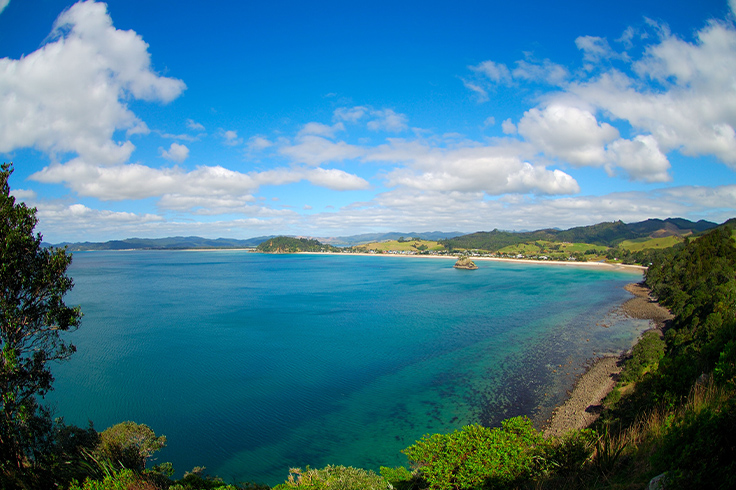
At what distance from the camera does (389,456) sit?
1909 centimetres

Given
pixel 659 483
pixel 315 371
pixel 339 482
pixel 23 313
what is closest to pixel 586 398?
pixel 339 482

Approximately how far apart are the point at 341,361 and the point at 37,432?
2449 centimetres

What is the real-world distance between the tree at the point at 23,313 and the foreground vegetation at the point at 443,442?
0.04 metres

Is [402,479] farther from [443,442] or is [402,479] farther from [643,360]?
[643,360]

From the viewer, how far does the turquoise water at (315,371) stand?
68.0ft

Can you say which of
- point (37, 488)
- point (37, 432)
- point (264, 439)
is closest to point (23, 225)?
point (37, 432)

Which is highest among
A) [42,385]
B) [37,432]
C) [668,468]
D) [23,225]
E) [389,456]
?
[23,225]

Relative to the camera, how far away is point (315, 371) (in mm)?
31453

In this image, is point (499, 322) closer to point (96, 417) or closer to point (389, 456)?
point (389, 456)

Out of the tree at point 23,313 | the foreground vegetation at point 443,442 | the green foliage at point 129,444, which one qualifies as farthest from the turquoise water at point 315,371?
the tree at point 23,313

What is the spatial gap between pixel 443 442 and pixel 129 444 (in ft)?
49.2

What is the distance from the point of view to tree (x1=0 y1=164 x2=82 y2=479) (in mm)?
10625

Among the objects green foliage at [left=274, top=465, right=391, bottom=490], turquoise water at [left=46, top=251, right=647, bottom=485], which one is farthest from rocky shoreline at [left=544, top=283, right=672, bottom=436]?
green foliage at [left=274, top=465, right=391, bottom=490]

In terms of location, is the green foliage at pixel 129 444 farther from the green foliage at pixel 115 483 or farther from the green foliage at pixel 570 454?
the green foliage at pixel 570 454
